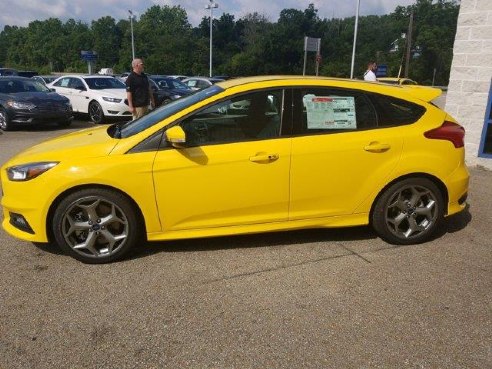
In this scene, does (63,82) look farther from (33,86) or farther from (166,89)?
(166,89)

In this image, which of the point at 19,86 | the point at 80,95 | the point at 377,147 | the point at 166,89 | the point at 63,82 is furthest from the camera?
the point at 166,89

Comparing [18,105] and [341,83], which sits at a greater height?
[341,83]

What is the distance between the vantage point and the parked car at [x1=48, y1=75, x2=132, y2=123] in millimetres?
13219

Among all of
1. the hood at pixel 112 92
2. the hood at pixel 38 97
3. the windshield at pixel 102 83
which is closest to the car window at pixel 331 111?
the hood at pixel 38 97

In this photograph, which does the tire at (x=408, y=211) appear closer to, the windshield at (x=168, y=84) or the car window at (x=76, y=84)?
the car window at (x=76, y=84)

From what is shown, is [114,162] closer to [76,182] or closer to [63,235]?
[76,182]

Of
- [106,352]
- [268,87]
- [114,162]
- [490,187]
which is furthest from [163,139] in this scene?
[490,187]

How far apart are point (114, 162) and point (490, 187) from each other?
5332 mm

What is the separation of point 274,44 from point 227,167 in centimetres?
7252

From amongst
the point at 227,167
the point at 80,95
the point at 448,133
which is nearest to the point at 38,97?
the point at 80,95

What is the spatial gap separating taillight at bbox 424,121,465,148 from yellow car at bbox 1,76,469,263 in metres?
0.01

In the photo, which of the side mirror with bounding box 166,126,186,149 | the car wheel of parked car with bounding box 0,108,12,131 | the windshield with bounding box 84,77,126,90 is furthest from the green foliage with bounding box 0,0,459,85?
the side mirror with bounding box 166,126,186,149

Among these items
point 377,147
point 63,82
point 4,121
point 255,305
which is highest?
point 63,82

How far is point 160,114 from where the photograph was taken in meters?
4.00
